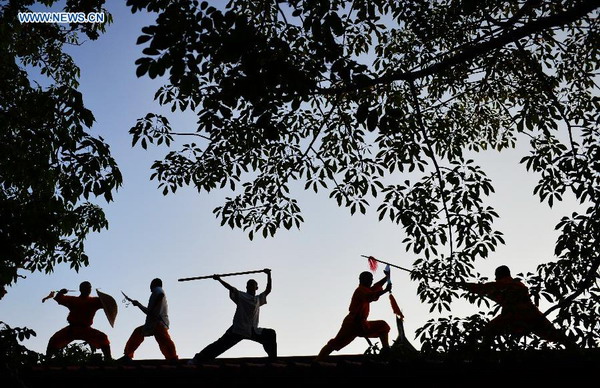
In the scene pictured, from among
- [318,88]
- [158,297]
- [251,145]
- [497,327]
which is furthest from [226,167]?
[497,327]

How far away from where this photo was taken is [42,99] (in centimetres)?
930

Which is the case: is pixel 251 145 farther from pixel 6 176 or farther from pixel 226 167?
pixel 6 176

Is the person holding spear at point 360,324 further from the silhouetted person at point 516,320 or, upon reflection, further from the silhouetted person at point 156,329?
the silhouetted person at point 156,329

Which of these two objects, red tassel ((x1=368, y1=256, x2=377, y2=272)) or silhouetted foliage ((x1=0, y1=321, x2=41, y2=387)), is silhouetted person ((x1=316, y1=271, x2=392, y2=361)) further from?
silhouetted foliage ((x1=0, y1=321, x2=41, y2=387))

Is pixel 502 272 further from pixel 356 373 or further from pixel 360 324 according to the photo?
pixel 356 373

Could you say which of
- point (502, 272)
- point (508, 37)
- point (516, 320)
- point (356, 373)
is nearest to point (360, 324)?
point (502, 272)

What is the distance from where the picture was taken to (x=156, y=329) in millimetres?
11000

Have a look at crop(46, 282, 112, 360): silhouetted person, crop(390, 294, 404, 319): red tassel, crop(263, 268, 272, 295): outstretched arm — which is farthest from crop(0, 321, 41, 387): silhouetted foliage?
crop(390, 294, 404, 319): red tassel

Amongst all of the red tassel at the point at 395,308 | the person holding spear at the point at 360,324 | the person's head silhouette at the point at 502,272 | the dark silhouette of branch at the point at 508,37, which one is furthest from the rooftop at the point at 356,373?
the red tassel at the point at 395,308

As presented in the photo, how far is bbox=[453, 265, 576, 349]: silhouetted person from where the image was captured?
6922mm

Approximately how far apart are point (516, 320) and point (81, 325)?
22.3ft

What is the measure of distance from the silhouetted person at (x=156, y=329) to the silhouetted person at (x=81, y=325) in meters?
0.42

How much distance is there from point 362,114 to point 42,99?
15.4 feet

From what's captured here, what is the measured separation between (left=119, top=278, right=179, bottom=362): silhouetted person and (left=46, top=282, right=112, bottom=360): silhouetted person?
42 centimetres
